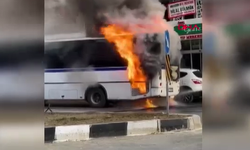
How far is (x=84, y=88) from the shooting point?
8211 millimetres

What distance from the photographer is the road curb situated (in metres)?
5.19

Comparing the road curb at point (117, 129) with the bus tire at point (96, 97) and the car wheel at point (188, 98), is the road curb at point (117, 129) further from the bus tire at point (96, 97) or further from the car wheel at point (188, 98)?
the bus tire at point (96, 97)

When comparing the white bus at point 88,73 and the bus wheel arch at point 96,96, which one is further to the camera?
the bus wheel arch at point 96,96

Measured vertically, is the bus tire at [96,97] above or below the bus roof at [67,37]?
below

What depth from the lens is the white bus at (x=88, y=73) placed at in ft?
26.6

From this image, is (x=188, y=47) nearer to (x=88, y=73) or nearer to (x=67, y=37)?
(x=88, y=73)

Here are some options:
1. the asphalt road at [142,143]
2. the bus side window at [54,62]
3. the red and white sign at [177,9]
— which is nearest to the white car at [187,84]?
the red and white sign at [177,9]

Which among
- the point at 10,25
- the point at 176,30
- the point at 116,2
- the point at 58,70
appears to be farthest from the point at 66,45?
the point at 10,25

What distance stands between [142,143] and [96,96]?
351 centimetres

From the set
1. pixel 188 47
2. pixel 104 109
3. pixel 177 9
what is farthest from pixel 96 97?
pixel 177 9

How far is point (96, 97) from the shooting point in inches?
328

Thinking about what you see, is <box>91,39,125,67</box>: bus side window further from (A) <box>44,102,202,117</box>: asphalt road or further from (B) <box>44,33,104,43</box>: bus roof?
(A) <box>44,102,202,117</box>: asphalt road

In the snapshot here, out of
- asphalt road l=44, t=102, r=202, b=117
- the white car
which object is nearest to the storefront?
the white car

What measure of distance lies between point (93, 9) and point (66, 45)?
0.91m
